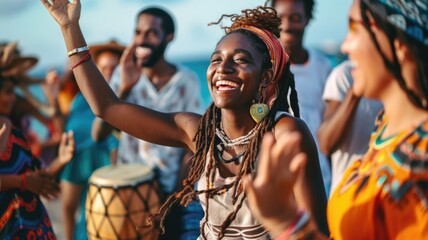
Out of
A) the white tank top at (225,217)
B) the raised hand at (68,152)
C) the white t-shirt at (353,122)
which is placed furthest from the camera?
the raised hand at (68,152)

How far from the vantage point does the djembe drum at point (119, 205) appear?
406cm

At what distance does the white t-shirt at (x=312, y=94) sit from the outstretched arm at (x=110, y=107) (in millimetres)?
1734

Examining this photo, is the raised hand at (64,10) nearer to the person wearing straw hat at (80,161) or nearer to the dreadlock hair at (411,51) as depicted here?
the dreadlock hair at (411,51)

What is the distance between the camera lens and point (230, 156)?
2.53 meters

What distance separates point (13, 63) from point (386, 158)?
3.33 metres

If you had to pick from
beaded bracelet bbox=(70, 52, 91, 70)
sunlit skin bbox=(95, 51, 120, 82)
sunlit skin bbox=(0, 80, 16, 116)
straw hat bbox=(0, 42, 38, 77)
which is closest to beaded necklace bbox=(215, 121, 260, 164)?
beaded bracelet bbox=(70, 52, 91, 70)

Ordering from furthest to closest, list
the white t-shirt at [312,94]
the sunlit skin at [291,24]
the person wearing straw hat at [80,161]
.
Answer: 1. the person wearing straw hat at [80,161]
2. the sunlit skin at [291,24]
3. the white t-shirt at [312,94]

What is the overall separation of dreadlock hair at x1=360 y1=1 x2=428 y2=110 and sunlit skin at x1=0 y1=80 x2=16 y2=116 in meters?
2.88

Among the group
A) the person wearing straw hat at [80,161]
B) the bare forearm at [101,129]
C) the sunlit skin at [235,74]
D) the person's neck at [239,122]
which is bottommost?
the person wearing straw hat at [80,161]

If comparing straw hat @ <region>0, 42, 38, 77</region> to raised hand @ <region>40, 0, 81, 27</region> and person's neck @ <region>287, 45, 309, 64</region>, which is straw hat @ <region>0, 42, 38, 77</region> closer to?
raised hand @ <region>40, 0, 81, 27</region>

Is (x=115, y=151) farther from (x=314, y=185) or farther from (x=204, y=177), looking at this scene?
(x=314, y=185)

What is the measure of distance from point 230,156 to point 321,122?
197cm

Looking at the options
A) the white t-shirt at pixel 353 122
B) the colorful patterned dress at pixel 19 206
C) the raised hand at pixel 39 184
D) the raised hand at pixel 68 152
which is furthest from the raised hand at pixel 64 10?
the white t-shirt at pixel 353 122

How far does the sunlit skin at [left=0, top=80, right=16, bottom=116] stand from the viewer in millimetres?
3979
